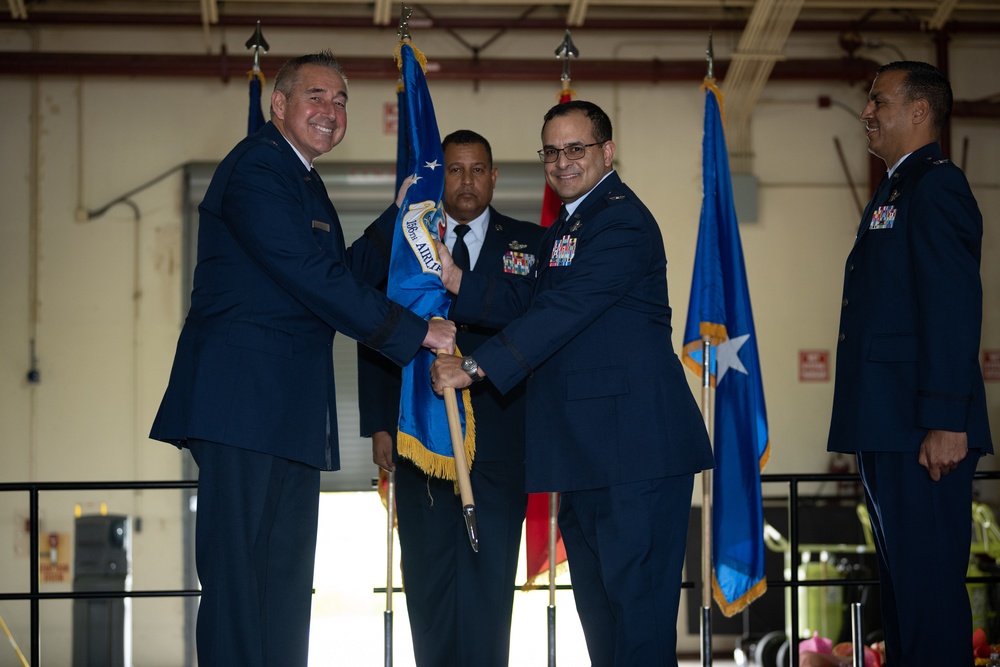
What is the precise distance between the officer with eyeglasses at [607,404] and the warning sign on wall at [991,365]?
5.23 meters

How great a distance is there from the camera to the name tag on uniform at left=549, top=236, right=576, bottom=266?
3.07 meters

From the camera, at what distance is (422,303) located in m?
3.40

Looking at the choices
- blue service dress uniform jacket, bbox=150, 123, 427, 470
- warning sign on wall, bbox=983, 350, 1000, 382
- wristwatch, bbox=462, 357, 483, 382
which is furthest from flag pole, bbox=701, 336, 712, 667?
warning sign on wall, bbox=983, 350, 1000, 382

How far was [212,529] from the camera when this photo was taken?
2811 mm

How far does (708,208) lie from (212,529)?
2450mm

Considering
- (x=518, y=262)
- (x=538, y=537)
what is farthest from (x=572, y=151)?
(x=538, y=537)

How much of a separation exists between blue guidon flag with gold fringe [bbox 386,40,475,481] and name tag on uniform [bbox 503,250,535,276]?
1.01ft

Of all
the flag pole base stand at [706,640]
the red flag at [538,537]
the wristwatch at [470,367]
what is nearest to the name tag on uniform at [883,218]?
the wristwatch at [470,367]

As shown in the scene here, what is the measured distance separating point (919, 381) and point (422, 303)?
1.52 meters

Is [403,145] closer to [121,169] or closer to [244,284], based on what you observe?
[244,284]

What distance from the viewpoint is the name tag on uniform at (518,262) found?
3.71m

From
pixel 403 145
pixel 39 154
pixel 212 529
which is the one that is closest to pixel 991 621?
pixel 403 145

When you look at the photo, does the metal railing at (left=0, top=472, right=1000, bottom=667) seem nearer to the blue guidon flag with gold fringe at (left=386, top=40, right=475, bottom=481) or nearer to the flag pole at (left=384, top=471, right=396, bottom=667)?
the flag pole at (left=384, top=471, right=396, bottom=667)

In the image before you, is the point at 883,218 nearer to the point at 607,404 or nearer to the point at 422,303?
the point at 607,404
